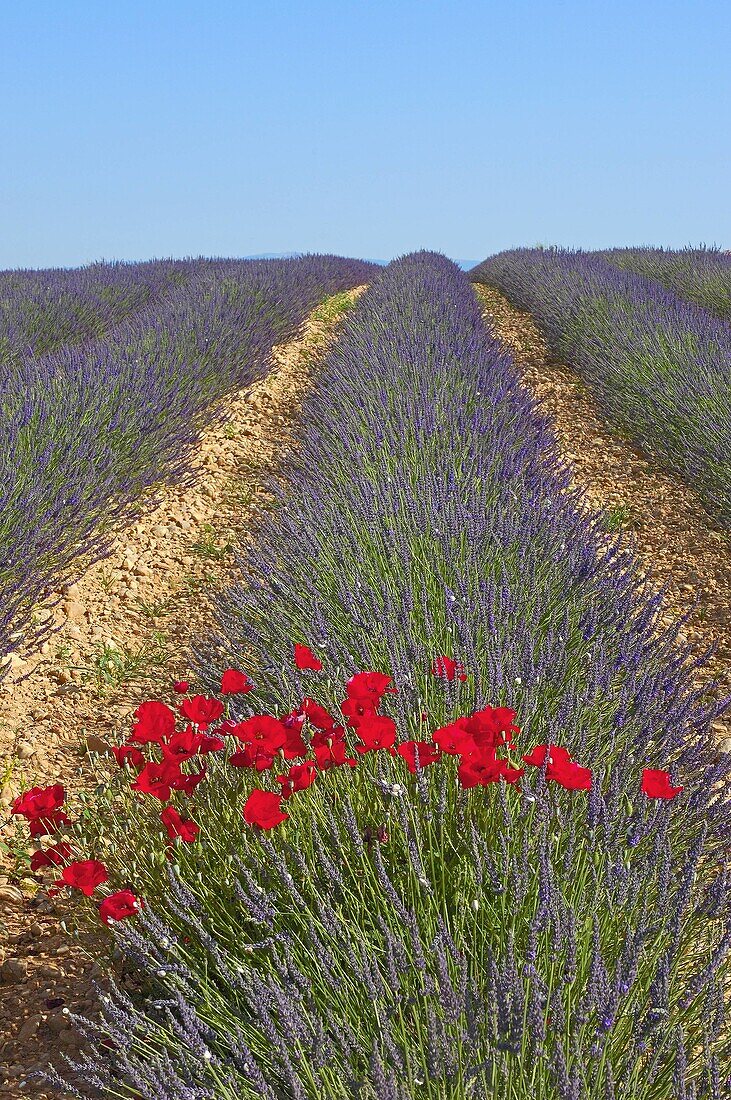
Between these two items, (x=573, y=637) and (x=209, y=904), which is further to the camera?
(x=573, y=637)

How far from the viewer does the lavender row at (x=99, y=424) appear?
3.71 metres

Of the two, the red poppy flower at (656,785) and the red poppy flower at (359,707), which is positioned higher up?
the red poppy flower at (359,707)

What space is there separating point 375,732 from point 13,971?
1.18 meters

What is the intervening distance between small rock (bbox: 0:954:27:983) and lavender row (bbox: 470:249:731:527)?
375 centimetres

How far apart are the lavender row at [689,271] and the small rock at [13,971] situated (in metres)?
9.79

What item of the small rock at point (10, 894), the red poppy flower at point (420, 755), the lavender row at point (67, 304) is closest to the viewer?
the red poppy flower at point (420, 755)

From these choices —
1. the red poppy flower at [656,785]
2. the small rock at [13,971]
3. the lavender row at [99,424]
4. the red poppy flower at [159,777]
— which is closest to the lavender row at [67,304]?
the lavender row at [99,424]

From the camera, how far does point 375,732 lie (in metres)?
1.49

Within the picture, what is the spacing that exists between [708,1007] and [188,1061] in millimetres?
698

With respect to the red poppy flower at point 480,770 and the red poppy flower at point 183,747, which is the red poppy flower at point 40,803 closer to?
the red poppy flower at point 183,747

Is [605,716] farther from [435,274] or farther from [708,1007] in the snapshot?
[435,274]

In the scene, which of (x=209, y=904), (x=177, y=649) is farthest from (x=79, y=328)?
(x=209, y=904)

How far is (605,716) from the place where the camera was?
2145 mm

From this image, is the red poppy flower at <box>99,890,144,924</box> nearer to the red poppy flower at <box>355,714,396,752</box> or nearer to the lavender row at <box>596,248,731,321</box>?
the red poppy flower at <box>355,714,396,752</box>
